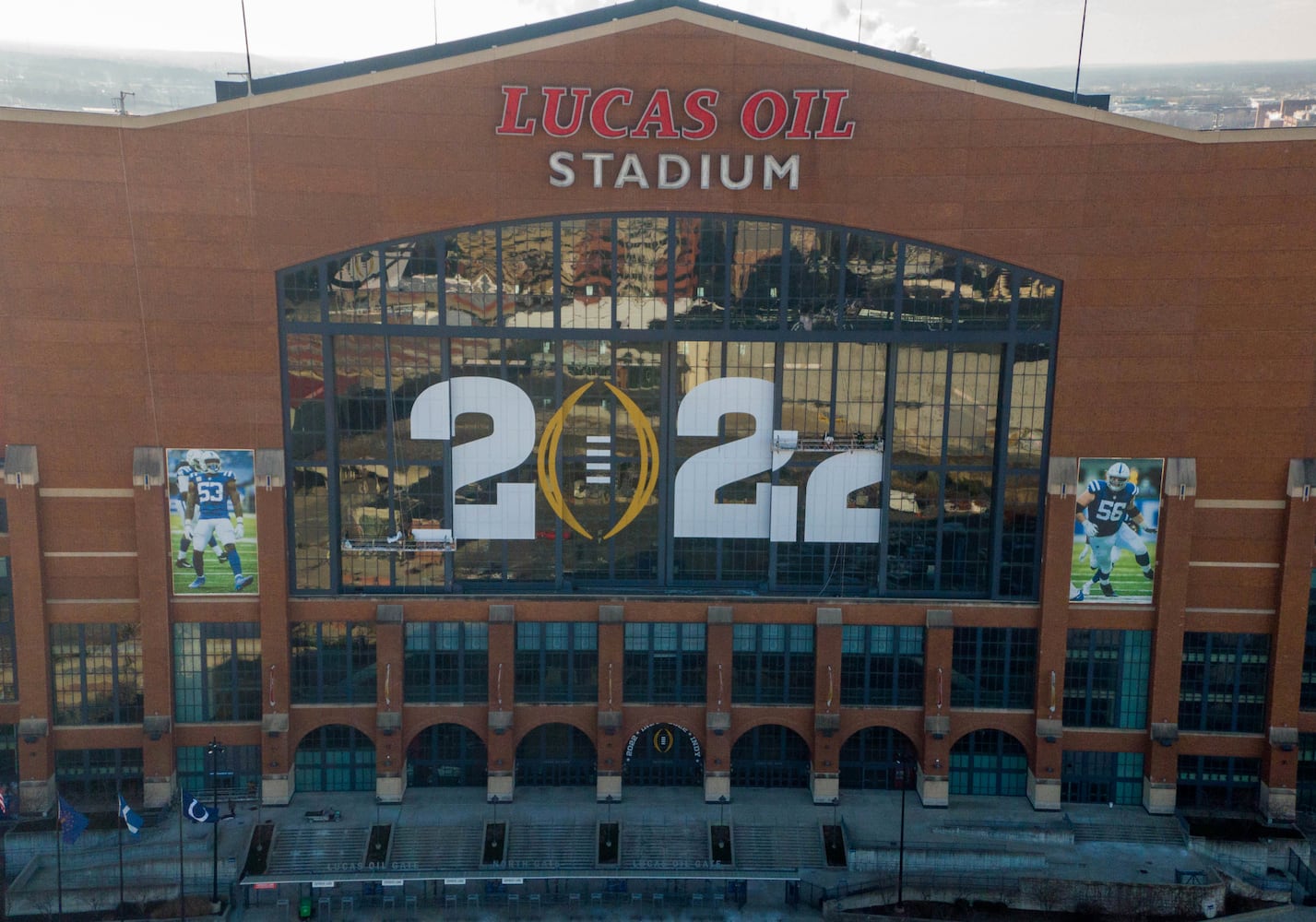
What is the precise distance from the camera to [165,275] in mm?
47250

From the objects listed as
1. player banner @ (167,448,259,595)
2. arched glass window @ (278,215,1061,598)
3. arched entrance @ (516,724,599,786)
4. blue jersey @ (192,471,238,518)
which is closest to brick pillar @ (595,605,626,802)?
Answer: arched entrance @ (516,724,599,786)

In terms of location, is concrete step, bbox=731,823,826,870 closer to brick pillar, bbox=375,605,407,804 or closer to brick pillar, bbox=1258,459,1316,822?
brick pillar, bbox=375,605,407,804

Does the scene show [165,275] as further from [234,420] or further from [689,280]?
[689,280]

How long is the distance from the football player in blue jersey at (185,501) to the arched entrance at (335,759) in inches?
406

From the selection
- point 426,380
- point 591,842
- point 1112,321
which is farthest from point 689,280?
point 591,842

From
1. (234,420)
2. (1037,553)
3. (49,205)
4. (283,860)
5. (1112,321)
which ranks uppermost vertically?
(49,205)

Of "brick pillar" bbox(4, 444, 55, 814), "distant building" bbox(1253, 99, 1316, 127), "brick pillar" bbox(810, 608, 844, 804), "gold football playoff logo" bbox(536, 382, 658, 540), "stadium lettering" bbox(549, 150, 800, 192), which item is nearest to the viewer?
"stadium lettering" bbox(549, 150, 800, 192)

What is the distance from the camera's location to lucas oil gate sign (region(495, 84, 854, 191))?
153 feet

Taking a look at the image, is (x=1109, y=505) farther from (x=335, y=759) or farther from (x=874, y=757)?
(x=335, y=759)

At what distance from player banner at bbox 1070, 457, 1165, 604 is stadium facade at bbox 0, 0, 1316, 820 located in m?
0.21

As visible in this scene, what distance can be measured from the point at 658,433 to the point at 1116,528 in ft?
73.9

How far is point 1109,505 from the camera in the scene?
50188 mm

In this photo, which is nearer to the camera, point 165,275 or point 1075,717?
point 165,275

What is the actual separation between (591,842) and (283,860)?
1413 centimetres
